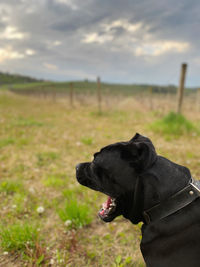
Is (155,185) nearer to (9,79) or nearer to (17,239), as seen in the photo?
(17,239)

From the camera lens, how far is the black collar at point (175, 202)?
1.49 metres

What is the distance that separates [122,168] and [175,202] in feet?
1.65

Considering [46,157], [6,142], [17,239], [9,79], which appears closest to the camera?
[17,239]

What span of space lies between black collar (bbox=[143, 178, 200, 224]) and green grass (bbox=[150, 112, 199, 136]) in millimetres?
5919

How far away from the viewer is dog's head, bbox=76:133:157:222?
4.96ft

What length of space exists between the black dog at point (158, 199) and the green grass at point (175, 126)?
19.2 ft

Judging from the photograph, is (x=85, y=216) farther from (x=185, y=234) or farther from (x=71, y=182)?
(x=185, y=234)

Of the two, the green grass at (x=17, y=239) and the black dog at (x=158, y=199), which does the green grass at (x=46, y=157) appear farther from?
the black dog at (x=158, y=199)

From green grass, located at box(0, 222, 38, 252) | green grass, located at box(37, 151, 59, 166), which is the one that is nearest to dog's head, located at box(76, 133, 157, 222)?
green grass, located at box(0, 222, 38, 252)

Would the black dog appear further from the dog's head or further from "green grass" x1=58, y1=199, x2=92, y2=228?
"green grass" x1=58, y1=199, x2=92, y2=228

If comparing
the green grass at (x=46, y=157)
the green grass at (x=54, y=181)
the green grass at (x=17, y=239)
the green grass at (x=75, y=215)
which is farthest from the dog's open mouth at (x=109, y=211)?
the green grass at (x=46, y=157)

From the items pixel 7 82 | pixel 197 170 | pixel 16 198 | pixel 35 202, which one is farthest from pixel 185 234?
pixel 7 82

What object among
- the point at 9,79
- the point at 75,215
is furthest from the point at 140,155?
the point at 9,79

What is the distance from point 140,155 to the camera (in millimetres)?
1522
